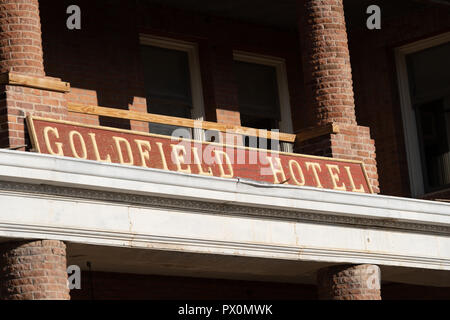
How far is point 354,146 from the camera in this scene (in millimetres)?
15688

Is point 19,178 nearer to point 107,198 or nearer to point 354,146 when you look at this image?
point 107,198

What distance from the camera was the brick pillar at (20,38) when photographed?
498 inches

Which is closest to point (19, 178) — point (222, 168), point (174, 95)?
point (222, 168)

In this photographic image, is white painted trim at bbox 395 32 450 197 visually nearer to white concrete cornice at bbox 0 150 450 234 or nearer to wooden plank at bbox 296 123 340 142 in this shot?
white concrete cornice at bbox 0 150 450 234

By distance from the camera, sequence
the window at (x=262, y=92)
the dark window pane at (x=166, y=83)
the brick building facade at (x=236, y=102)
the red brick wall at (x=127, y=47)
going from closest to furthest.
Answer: the brick building facade at (x=236, y=102) < the red brick wall at (x=127, y=47) < the dark window pane at (x=166, y=83) < the window at (x=262, y=92)

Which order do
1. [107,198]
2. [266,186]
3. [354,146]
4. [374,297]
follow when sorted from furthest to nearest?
[354,146]
[374,297]
[266,186]
[107,198]

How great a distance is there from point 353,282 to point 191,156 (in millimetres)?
2784

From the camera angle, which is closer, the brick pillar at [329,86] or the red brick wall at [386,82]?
the brick pillar at [329,86]

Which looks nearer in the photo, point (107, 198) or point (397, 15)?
point (107, 198)

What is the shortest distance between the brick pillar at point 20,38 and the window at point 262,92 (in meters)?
6.58

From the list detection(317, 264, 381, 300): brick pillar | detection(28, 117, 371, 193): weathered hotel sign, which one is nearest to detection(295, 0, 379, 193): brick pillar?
detection(28, 117, 371, 193): weathered hotel sign

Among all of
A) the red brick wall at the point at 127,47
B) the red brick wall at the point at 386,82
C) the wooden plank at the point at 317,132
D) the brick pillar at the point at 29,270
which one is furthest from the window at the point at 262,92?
the brick pillar at the point at 29,270

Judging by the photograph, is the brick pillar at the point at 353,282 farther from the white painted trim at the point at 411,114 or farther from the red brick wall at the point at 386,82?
the white painted trim at the point at 411,114

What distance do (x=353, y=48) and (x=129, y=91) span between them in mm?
5034
